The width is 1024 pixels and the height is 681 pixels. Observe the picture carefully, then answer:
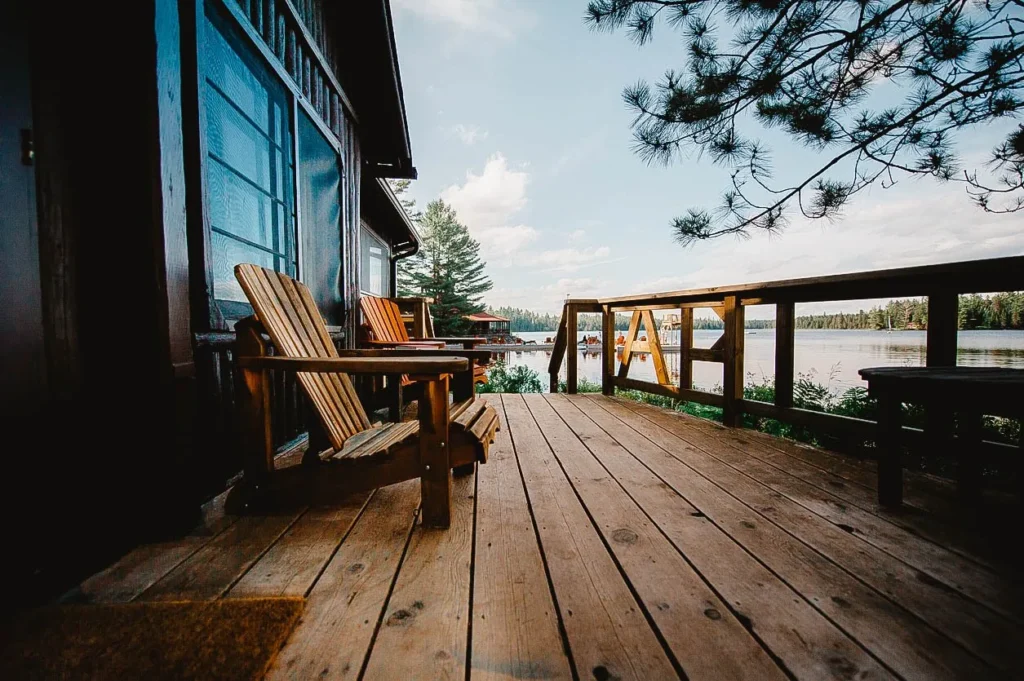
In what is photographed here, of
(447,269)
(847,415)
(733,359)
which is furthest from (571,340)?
(447,269)

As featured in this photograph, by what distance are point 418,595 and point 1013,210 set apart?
13.5 ft

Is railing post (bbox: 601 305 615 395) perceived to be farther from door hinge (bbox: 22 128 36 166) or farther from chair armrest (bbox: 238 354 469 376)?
door hinge (bbox: 22 128 36 166)

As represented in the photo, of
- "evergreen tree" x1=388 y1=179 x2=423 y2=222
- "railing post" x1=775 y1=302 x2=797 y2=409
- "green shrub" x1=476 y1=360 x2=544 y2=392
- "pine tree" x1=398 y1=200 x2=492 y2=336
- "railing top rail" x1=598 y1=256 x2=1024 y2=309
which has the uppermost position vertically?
"evergreen tree" x1=388 y1=179 x2=423 y2=222

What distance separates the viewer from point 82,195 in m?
1.21

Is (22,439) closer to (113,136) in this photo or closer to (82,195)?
(82,195)

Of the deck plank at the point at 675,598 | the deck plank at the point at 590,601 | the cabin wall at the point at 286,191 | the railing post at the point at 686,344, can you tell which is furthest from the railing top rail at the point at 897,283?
the cabin wall at the point at 286,191

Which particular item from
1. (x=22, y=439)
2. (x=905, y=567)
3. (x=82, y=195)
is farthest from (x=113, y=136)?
(x=905, y=567)

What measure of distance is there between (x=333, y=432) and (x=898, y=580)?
5.89 ft

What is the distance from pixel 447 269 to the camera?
856 inches

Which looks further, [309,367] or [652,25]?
[652,25]

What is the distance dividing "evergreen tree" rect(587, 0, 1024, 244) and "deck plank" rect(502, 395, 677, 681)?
292 cm

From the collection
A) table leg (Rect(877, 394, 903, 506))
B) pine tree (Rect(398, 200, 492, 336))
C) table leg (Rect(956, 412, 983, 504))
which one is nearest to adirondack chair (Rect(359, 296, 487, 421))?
table leg (Rect(877, 394, 903, 506))

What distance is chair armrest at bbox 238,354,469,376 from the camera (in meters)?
1.32

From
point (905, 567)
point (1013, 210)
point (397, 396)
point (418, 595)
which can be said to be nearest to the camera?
point (418, 595)
